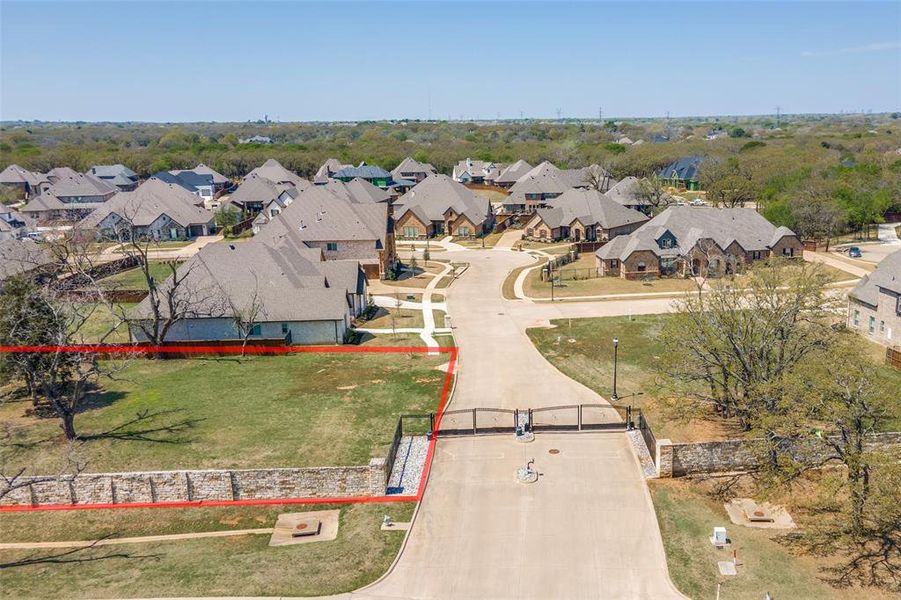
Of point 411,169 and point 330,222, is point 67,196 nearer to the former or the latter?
point 411,169

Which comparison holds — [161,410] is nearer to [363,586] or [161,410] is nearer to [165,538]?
[165,538]

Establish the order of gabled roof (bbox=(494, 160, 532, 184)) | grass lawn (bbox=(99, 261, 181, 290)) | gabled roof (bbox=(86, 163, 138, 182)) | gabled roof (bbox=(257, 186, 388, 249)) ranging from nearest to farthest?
grass lawn (bbox=(99, 261, 181, 290)) < gabled roof (bbox=(257, 186, 388, 249)) < gabled roof (bbox=(494, 160, 532, 184)) < gabled roof (bbox=(86, 163, 138, 182))

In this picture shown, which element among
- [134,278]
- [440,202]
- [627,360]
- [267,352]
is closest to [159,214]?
[134,278]

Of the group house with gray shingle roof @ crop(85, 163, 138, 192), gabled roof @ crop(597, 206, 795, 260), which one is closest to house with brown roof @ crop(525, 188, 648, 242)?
gabled roof @ crop(597, 206, 795, 260)

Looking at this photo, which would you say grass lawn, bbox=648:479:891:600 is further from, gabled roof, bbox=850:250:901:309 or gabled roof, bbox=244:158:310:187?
gabled roof, bbox=244:158:310:187

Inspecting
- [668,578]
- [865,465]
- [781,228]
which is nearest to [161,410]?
[668,578]

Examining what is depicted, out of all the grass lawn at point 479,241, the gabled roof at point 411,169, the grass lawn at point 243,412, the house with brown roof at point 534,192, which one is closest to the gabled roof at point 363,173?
the gabled roof at point 411,169
